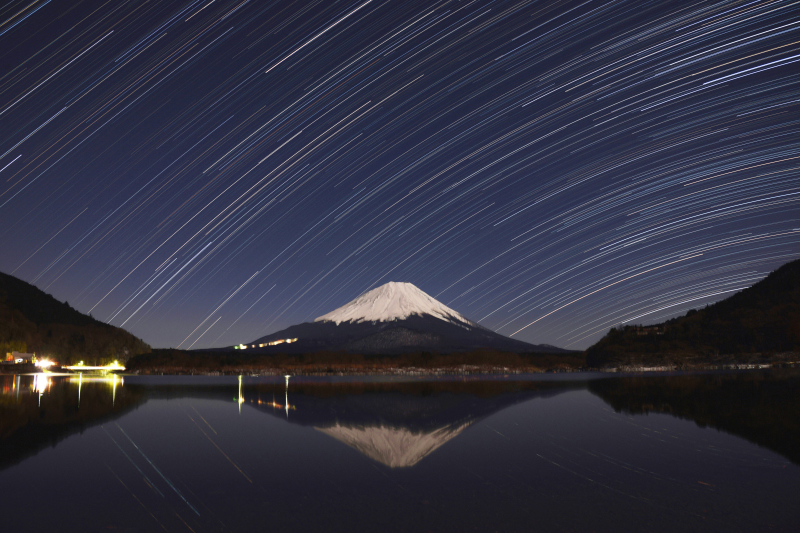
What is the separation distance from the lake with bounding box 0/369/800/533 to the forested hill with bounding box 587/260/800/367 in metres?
93.1

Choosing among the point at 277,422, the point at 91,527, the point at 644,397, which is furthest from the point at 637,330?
the point at 91,527

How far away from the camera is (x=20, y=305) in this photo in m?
121

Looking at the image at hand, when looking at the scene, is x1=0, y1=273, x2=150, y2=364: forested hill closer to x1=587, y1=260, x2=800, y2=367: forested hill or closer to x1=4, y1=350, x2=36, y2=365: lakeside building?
x1=4, y1=350, x2=36, y2=365: lakeside building

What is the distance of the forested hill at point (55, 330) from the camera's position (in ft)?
324

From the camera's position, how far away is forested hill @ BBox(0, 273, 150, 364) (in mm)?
98750

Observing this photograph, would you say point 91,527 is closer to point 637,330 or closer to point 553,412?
point 553,412

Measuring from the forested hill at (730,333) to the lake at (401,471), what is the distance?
93069mm

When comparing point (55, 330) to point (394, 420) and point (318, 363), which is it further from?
point (394, 420)

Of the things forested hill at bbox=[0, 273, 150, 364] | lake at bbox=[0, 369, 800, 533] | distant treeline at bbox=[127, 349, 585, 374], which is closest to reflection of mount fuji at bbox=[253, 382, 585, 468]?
lake at bbox=[0, 369, 800, 533]

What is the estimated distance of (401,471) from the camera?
11570 mm

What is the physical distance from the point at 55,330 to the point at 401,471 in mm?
133710

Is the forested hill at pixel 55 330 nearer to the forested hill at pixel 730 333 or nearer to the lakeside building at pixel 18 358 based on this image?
the lakeside building at pixel 18 358

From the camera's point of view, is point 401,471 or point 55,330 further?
point 55,330

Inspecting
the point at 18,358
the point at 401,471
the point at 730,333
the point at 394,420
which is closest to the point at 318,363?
the point at 18,358
